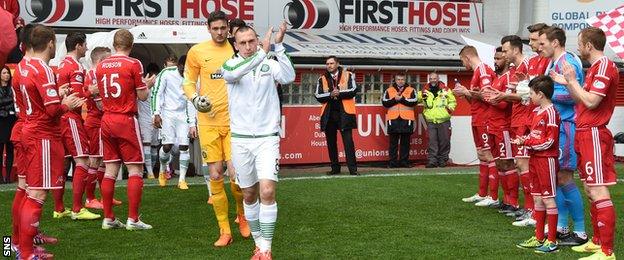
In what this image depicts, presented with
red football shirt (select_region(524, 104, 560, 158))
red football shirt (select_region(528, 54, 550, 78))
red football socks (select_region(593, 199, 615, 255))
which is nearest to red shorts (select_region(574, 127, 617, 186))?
red football socks (select_region(593, 199, 615, 255))

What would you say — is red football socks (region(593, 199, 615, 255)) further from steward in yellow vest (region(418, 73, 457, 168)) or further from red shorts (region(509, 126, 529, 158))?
steward in yellow vest (region(418, 73, 457, 168))

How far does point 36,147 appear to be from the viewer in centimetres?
844

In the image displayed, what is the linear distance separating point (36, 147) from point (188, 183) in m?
7.28

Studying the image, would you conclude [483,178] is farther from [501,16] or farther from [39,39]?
[501,16]

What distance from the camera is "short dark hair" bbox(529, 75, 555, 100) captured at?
8.98 meters

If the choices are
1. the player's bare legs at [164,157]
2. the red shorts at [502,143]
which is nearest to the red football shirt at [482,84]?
the red shorts at [502,143]

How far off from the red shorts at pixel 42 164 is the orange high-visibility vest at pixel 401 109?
11.7 metres

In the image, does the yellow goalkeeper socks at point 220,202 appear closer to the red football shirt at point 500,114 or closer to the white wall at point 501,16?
the red football shirt at point 500,114

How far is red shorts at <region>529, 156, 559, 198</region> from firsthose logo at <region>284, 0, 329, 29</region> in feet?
41.4

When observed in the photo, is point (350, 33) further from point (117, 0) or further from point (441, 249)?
point (441, 249)

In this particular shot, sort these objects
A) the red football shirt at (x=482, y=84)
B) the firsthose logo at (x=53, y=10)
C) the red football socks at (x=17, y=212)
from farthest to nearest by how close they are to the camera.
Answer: the firsthose logo at (x=53, y=10), the red football shirt at (x=482, y=84), the red football socks at (x=17, y=212)

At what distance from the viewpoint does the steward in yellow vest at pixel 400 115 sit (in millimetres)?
19547

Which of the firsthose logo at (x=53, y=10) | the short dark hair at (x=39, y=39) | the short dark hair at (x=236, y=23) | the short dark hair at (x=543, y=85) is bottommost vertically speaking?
the short dark hair at (x=543, y=85)

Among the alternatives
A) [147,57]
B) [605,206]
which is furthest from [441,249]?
[147,57]
